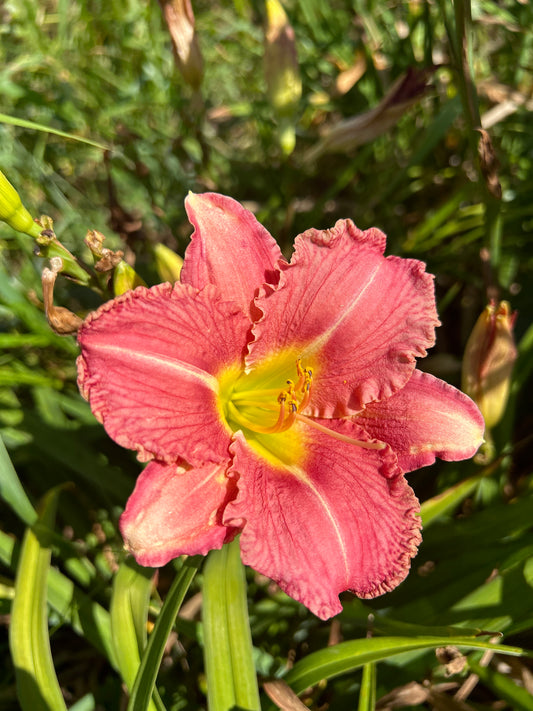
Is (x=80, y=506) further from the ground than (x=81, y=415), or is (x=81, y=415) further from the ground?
(x=81, y=415)

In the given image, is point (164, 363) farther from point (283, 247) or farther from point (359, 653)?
point (283, 247)

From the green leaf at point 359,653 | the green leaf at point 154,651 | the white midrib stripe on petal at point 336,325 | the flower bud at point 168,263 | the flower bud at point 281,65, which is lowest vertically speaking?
the green leaf at point 359,653

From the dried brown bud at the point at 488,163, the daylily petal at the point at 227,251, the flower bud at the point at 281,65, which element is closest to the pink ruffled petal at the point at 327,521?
the daylily petal at the point at 227,251

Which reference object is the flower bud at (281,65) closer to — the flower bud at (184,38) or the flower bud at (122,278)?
the flower bud at (184,38)

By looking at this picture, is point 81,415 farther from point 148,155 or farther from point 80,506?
point 148,155

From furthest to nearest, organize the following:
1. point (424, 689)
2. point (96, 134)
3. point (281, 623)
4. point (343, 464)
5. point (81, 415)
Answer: point (96, 134) < point (81, 415) < point (281, 623) < point (424, 689) < point (343, 464)

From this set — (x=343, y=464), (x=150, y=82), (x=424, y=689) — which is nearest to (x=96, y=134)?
(x=150, y=82)

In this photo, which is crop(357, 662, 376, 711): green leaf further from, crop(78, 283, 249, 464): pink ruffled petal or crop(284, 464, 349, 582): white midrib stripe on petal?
crop(78, 283, 249, 464): pink ruffled petal
